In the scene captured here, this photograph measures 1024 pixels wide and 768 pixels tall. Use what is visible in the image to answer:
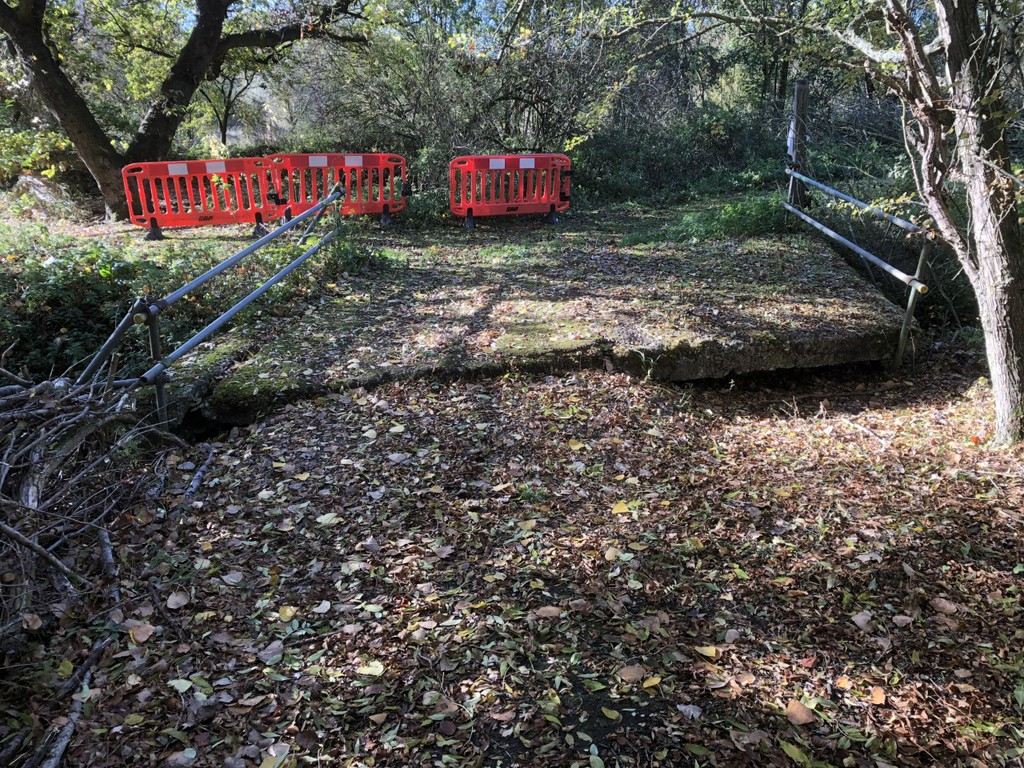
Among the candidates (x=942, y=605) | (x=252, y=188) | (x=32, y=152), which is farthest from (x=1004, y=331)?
(x=32, y=152)

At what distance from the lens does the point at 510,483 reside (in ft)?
12.2

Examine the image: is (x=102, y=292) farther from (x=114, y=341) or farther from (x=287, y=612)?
(x=287, y=612)

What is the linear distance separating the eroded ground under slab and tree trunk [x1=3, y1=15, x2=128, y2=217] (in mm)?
5760

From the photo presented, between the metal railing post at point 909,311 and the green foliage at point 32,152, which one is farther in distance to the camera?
the green foliage at point 32,152

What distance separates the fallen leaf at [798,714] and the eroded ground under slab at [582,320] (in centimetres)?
309

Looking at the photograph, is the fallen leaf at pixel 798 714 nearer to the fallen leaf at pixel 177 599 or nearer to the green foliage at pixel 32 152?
the fallen leaf at pixel 177 599

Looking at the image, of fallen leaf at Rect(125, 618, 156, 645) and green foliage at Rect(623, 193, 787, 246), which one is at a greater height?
green foliage at Rect(623, 193, 787, 246)

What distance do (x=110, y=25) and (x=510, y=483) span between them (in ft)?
40.1

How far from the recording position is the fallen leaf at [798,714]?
2.24 metres

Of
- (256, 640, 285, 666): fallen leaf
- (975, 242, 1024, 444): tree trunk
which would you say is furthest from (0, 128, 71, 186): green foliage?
(975, 242, 1024, 444): tree trunk

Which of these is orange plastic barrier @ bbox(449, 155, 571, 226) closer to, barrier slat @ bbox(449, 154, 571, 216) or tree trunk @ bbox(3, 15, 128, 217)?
barrier slat @ bbox(449, 154, 571, 216)

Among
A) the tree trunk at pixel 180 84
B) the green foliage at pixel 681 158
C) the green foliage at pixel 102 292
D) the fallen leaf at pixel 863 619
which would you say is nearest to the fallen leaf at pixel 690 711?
the fallen leaf at pixel 863 619

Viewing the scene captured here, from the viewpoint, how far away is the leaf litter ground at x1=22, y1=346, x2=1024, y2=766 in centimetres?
219

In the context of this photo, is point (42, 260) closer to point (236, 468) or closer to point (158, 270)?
point (158, 270)
